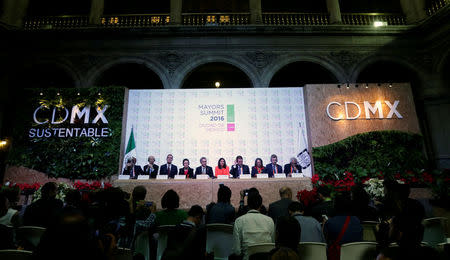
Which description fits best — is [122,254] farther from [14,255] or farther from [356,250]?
[356,250]

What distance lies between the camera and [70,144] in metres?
10.2

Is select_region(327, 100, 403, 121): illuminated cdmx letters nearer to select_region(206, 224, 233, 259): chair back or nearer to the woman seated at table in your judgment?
the woman seated at table

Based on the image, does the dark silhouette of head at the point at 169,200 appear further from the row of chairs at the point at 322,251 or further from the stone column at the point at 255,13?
the stone column at the point at 255,13

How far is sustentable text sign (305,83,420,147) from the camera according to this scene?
33.7ft

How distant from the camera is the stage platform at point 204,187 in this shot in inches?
275

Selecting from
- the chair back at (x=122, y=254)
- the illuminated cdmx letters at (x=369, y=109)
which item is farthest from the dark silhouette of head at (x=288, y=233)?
the illuminated cdmx letters at (x=369, y=109)

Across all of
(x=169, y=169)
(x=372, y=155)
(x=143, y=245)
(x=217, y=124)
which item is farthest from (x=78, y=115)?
(x=372, y=155)

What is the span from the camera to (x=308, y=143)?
10.6 meters

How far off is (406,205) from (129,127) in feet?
33.3

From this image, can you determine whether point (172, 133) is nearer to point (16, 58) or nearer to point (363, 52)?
point (16, 58)

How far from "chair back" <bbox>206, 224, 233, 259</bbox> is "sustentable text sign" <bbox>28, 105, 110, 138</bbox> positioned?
8156mm

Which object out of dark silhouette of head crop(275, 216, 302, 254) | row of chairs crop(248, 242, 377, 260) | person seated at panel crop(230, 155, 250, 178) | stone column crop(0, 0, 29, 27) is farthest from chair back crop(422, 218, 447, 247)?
stone column crop(0, 0, 29, 27)

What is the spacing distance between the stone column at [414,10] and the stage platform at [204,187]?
427 inches

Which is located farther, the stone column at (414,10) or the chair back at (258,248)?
→ the stone column at (414,10)
